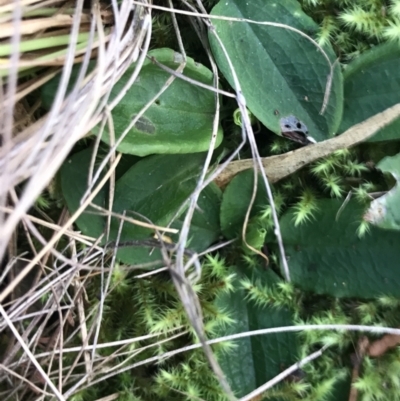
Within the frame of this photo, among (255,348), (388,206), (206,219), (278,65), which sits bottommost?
(255,348)

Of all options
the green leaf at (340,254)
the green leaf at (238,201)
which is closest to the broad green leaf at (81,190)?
the green leaf at (238,201)

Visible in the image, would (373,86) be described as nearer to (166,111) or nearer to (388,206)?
(388,206)

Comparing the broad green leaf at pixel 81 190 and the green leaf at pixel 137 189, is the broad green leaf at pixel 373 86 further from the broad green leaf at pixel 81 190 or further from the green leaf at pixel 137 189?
the broad green leaf at pixel 81 190

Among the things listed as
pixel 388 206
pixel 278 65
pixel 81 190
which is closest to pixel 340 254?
pixel 388 206

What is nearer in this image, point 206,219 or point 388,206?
point 388,206

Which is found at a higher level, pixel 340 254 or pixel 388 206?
pixel 388 206

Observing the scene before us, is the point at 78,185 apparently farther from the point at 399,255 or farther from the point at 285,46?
the point at 399,255

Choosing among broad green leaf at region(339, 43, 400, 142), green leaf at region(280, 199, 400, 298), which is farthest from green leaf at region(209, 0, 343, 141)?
green leaf at region(280, 199, 400, 298)

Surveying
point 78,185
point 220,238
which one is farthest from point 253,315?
point 78,185
